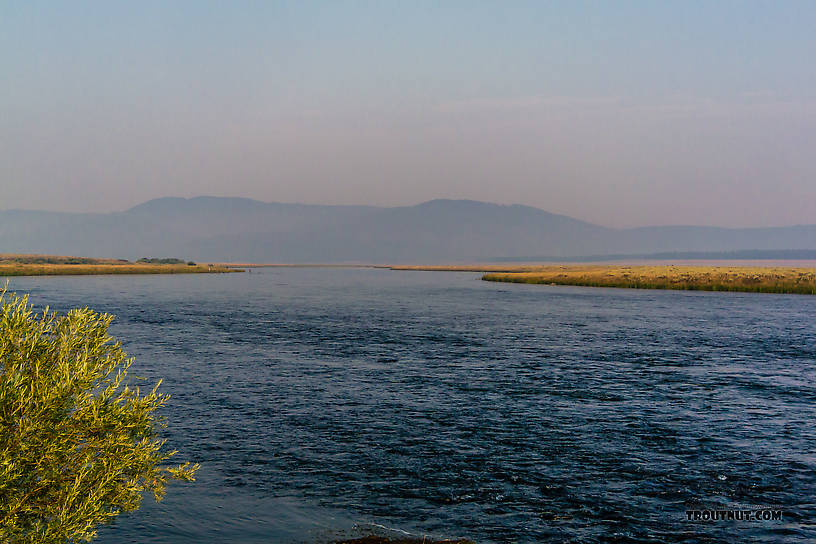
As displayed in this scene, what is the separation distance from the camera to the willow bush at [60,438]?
9.84 meters

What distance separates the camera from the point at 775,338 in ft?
159

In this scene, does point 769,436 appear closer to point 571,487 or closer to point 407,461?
point 571,487

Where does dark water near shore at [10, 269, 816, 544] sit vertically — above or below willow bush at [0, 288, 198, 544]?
below

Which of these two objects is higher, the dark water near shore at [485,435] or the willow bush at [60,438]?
the willow bush at [60,438]

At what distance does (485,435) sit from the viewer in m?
21.9

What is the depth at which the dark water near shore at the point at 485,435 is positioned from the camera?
14.7 meters

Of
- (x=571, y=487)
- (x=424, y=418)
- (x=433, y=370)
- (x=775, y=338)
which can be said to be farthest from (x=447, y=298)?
(x=571, y=487)

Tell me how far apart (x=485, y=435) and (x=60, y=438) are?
14.6m

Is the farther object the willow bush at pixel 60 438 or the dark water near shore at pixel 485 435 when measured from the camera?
the dark water near shore at pixel 485 435

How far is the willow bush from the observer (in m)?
9.84

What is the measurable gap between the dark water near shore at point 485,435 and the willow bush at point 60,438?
368 centimetres

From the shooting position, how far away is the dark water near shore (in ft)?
48.1

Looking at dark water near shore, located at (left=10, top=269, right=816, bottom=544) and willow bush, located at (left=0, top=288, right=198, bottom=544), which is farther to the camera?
dark water near shore, located at (left=10, top=269, right=816, bottom=544)

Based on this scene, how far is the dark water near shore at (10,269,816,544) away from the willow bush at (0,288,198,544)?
12.1ft
